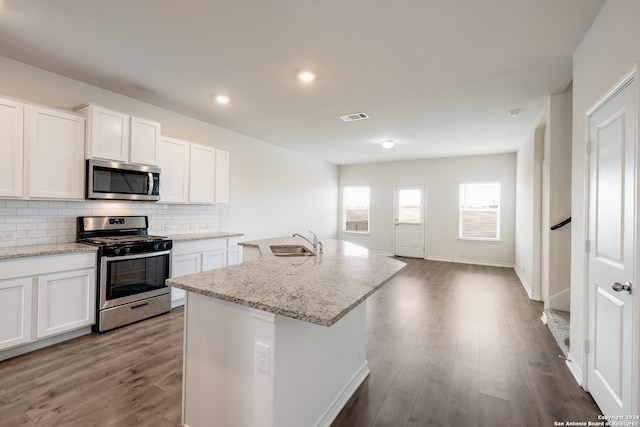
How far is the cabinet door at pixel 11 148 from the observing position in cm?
251

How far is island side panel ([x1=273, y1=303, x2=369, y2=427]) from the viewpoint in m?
1.35

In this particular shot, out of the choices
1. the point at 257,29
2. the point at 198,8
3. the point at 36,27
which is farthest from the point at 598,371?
the point at 36,27

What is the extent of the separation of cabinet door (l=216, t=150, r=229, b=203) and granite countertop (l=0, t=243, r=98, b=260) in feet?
6.16

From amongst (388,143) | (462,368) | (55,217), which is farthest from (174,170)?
(462,368)

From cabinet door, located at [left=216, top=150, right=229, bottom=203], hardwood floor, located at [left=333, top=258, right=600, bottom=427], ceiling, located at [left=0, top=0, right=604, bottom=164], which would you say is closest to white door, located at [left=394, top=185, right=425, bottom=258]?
hardwood floor, located at [left=333, top=258, right=600, bottom=427]

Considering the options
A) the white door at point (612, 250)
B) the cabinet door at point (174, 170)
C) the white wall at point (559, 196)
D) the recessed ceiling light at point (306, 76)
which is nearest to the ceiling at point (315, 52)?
the recessed ceiling light at point (306, 76)

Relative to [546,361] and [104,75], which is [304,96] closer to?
[104,75]

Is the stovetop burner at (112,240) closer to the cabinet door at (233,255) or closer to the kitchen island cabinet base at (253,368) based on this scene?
the cabinet door at (233,255)

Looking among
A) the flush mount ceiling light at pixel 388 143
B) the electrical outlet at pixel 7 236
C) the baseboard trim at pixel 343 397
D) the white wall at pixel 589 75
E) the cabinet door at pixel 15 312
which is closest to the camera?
the white wall at pixel 589 75

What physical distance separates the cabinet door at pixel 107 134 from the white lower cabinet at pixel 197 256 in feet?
4.11

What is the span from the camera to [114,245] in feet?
9.85

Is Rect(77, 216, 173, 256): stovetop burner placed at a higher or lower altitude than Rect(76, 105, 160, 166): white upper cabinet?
lower

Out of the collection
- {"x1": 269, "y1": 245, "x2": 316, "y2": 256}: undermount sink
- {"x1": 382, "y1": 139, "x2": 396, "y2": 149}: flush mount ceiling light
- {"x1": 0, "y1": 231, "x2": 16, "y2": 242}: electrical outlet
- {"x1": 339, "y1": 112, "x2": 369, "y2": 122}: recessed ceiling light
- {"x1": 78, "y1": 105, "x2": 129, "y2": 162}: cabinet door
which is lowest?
{"x1": 269, "y1": 245, "x2": 316, "y2": 256}: undermount sink

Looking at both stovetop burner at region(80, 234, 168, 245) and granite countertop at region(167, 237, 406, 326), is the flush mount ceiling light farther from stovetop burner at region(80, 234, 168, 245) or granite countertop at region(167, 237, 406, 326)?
stovetop burner at region(80, 234, 168, 245)
